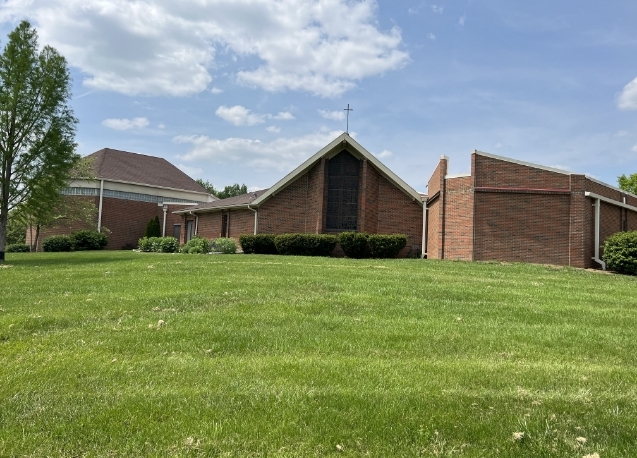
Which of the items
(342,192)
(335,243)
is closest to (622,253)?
(335,243)

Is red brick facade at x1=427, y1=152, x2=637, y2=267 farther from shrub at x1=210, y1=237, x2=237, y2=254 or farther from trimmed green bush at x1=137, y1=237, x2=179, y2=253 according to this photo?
trimmed green bush at x1=137, y1=237, x2=179, y2=253

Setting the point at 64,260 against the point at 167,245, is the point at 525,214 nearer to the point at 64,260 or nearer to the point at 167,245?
the point at 64,260

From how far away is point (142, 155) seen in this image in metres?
40.2

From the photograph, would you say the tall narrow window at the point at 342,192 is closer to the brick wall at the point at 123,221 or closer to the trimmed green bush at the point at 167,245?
the trimmed green bush at the point at 167,245

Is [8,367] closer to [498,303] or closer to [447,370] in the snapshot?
[447,370]

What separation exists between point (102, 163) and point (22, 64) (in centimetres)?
1772

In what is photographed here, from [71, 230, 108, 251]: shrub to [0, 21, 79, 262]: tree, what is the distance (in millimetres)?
Answer: 11064

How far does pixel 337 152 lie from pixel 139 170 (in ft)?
68.4

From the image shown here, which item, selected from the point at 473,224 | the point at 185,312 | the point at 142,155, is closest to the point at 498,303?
the point at 185,312

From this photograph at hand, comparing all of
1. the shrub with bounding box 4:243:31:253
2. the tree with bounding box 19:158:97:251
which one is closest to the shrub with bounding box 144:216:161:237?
the tree with bounding box 19:158:97:251

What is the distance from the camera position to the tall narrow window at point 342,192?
23.2 meters

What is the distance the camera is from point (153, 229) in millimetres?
33312

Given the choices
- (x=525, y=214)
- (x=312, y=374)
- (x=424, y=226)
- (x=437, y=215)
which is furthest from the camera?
(x=424, y=226)

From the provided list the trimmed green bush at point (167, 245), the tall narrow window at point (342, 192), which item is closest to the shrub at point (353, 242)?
the tall narrow window at point (342, 192)
